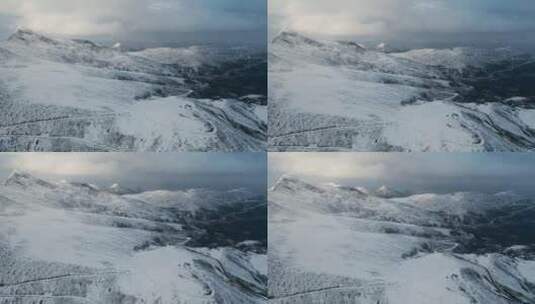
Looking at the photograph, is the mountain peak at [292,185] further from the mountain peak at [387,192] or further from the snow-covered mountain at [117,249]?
the mountain peak at [387,192]

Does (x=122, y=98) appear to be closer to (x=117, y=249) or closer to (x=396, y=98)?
(x=117, y=249)

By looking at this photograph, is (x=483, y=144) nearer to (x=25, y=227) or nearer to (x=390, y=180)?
(x=390, y=180)

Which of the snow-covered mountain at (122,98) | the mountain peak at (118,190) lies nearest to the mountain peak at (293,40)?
the snow-covered mountain at (122,98)

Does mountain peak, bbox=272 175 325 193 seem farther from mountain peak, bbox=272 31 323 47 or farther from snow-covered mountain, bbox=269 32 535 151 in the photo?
mountain peak, bbox=272 31 323 47

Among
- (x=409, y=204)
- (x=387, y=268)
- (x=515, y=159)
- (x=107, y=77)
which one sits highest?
(x=107, y=77)

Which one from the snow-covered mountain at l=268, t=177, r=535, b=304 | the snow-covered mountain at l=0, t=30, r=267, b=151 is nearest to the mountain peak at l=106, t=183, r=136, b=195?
the snow-covered mountain at l=0, t=30, r=267, b=151

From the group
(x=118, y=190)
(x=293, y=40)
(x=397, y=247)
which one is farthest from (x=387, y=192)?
(x=118, y=190)

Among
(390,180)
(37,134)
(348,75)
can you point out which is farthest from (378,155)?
(37,134)

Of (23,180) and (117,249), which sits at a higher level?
(23,180)
